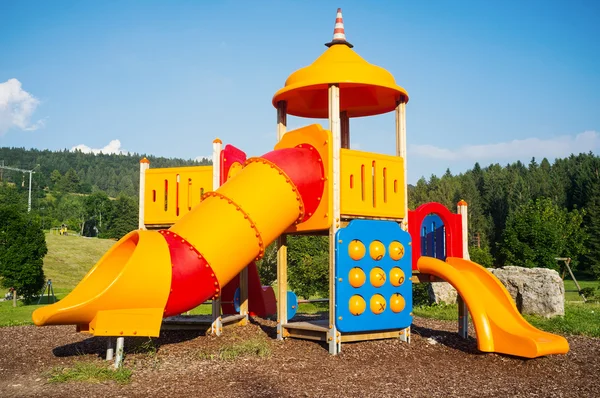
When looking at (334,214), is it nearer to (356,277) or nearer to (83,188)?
(356,277)

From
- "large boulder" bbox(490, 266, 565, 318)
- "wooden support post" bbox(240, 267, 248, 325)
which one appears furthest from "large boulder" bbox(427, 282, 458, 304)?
"wooden support post" bbox(240, 267, 248, 325)

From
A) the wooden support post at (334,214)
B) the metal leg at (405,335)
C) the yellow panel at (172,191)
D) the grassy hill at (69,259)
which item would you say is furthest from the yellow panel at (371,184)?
the grassy hill at (69,259)

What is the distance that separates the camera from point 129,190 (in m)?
158

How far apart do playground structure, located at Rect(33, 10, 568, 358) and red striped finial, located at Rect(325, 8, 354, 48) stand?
3 centimetres

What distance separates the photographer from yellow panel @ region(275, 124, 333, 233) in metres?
8.55

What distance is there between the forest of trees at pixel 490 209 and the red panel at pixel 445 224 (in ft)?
41.5

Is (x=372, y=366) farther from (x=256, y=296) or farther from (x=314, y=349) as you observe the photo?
(x=256, y=296)

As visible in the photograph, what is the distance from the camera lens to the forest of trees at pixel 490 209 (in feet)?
89.9

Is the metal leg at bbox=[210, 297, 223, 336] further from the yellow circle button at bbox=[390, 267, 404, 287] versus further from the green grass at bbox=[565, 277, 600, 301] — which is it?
the green grass at bbox=[565, 277, 600, 301]

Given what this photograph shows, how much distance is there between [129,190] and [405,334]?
156 meters

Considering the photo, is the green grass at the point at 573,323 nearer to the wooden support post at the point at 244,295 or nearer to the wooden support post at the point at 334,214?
the wooden support post at the point at 334,214

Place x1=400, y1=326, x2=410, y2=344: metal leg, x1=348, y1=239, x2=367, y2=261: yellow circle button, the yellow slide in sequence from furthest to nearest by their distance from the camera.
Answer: x1=400, y1=326, x2=410, y2=344: metal leg < x1=348, y1=239, x2=367, y2=261: yellow circle button < the yellow slide

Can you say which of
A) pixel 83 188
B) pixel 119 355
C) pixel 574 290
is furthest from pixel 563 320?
pixel 83 188

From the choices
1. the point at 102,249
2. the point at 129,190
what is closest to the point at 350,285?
the point at 102,249
